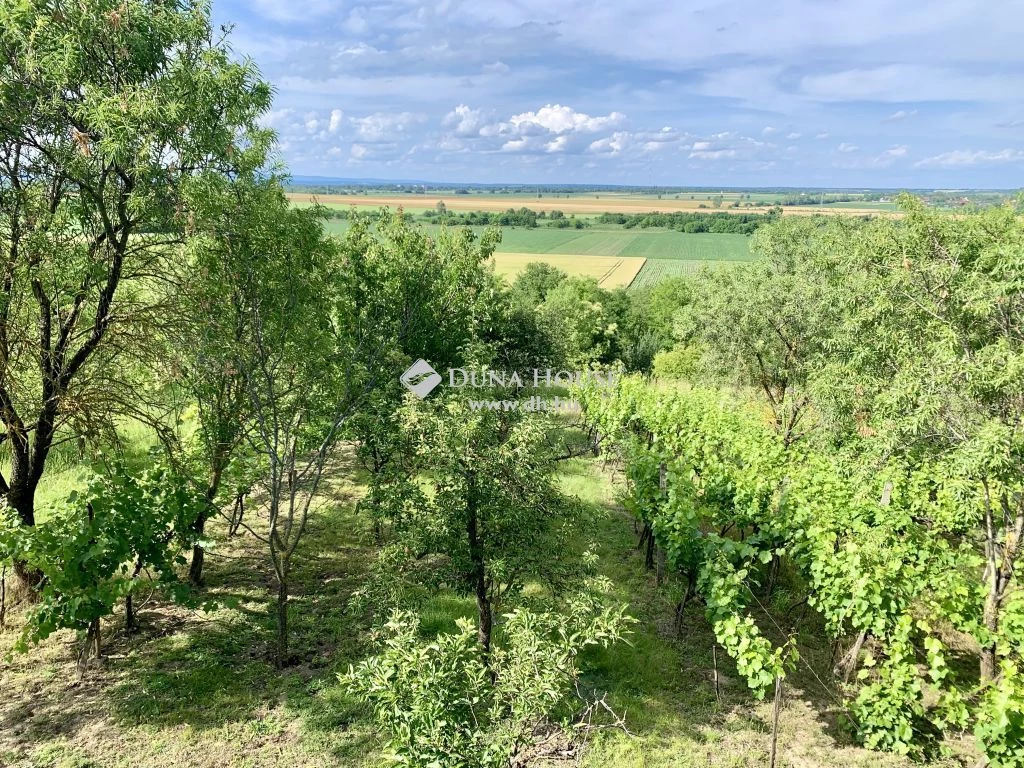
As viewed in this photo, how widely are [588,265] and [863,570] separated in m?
64.7

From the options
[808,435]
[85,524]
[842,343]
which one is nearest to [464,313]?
[85,524]

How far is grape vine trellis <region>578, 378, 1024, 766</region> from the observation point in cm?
540

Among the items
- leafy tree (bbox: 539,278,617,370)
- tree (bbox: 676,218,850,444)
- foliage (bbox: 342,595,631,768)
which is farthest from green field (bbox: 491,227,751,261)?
foliage (bbox: 342,595,631,768)

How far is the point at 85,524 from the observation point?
19.6 ft

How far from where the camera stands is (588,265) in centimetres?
6812

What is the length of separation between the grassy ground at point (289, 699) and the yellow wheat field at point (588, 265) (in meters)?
48.5

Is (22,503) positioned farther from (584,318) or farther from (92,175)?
(584,318)

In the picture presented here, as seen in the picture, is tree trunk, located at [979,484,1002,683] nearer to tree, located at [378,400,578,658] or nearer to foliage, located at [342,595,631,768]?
tree, located at [378,400,578,658]

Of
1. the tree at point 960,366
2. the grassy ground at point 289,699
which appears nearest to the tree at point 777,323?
the tree at point 960,366

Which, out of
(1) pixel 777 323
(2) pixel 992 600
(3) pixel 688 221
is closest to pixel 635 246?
(3) pixel 688 221

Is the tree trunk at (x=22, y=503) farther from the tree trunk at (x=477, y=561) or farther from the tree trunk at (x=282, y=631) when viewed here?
the tree trunk at (x=477, y=561)

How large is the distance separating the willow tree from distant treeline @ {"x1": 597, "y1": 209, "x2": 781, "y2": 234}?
9348 cm

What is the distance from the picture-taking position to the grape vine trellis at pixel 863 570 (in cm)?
540

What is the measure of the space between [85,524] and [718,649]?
8.02 meters
